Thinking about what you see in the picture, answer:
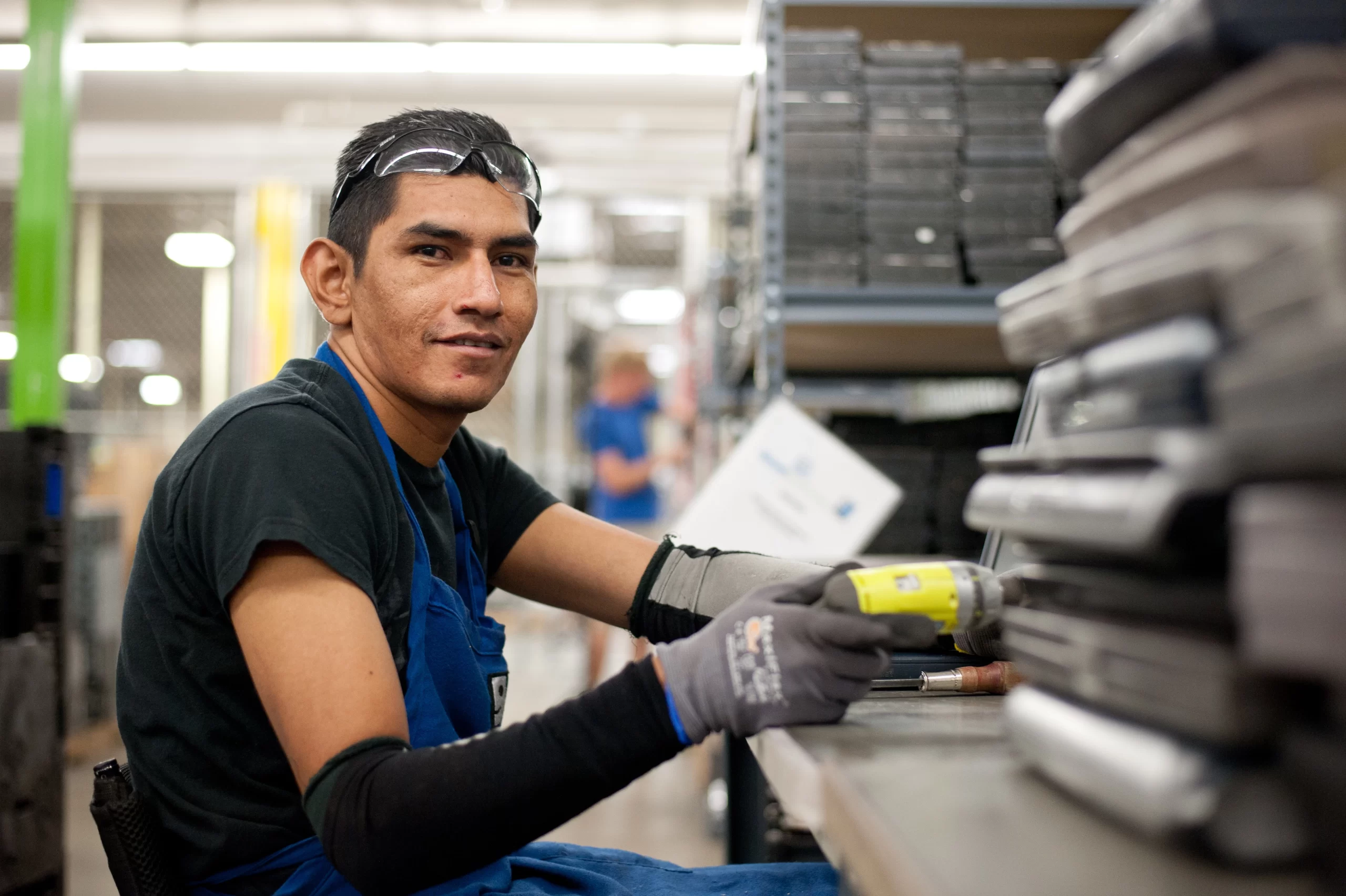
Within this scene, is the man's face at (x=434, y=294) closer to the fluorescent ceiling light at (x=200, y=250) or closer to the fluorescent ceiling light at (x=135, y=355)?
the fluorescent ceiling light at (x=200, y=250)

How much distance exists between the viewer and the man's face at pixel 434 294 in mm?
1433

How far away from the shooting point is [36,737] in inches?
85.9

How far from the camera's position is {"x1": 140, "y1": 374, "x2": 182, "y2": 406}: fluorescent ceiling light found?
1198cm

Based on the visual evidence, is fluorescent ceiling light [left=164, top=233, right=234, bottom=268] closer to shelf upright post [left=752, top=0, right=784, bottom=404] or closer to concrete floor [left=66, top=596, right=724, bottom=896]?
concrete floor [left=66, top=596, right=724, bottom=896]

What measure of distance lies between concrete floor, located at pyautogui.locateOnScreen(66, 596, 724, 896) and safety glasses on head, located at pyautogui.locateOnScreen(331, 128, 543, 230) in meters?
1.39

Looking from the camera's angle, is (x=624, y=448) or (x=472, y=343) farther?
(x=624, y=448)

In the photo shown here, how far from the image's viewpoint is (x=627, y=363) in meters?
6.20

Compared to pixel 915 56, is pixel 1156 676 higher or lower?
lower

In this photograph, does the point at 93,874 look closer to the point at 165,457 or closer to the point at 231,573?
the point at 231,573

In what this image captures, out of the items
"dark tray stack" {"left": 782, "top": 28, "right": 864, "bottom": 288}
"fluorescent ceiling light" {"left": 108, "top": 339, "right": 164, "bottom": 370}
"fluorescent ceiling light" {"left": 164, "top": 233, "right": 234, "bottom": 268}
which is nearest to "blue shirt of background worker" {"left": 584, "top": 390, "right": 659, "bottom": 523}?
"dark tray stack" {"left": 782, "top": 28, "right": 864, "bottom": 288}

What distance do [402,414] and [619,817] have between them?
2878 millimetres

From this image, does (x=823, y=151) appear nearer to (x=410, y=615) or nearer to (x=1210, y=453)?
(x=410, y=615)

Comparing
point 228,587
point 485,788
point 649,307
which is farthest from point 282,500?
point 649,307

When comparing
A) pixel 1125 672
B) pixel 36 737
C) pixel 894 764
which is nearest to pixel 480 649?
pixel 894 764
